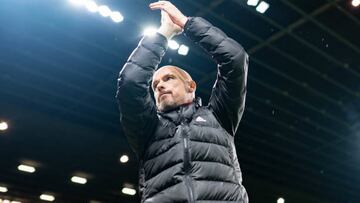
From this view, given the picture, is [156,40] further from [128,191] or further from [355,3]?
[128,191]

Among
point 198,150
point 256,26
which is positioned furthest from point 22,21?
point 198,150

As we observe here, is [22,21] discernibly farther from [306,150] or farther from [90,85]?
[306,150]

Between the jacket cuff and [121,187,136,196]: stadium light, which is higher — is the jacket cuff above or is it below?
below

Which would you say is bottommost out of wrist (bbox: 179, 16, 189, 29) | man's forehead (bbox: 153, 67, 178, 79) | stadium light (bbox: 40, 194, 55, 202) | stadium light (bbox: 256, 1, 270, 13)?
man's forehead (bbox: 153, 67, 178, 79)

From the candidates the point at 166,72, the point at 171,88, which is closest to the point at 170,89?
the point at 171,88

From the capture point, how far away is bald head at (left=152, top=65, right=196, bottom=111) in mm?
1979

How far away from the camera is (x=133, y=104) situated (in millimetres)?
1804

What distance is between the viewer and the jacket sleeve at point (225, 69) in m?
1.86

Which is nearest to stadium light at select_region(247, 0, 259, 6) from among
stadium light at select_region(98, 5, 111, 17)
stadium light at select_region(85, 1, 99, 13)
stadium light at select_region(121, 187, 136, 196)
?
stadium light at select_region(98, 5, 111, 17)

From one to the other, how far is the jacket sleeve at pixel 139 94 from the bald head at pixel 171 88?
106 millimetres

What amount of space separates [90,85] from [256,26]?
3740 millimetres

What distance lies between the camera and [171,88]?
78.5 inches

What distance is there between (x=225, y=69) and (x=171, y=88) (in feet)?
0.93

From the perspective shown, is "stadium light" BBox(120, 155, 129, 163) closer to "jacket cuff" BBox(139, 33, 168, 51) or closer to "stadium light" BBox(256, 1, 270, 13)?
"stadium light" BBox(256, 1, 270, 13)
